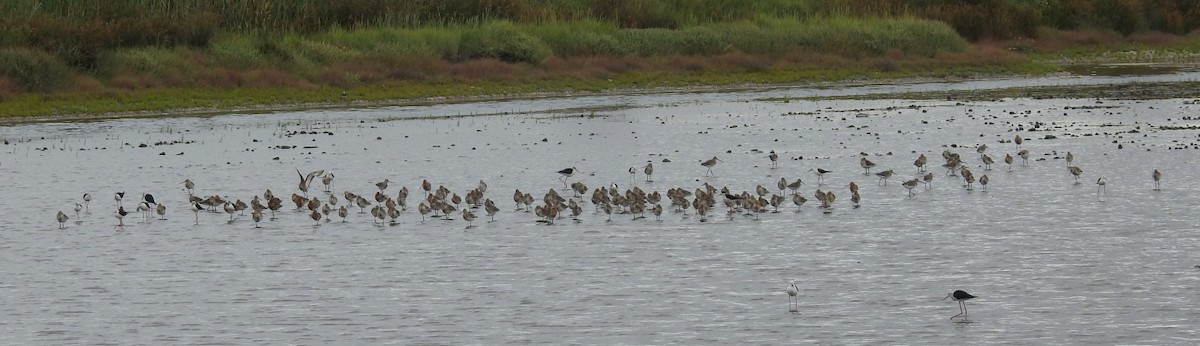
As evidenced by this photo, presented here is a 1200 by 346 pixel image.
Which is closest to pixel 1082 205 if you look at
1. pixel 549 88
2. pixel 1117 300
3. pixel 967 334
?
pixel 1117 300

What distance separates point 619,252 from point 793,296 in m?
4.35

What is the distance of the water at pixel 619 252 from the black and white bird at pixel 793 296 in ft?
0.66

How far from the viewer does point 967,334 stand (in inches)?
636

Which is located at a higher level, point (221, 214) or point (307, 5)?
point (307, 5)

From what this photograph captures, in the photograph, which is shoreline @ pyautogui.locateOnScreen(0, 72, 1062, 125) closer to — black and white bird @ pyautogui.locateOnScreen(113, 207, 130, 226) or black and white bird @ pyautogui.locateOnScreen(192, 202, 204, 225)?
black and white bird @ pyautogui.locateOnScreen(192, 202, 204, 225)

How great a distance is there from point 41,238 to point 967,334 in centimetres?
1407

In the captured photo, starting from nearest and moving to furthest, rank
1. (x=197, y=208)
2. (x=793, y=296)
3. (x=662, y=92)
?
(x=793, y=296) < (x=197, y=208) < (x=662, y=92)

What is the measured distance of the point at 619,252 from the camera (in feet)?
70.5

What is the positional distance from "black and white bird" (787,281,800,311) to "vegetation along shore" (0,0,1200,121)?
114 ft

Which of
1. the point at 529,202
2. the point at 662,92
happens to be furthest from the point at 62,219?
the point at 662,92

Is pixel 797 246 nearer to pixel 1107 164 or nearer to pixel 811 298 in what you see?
pixel 811 298

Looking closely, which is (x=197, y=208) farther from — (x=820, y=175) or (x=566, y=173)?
(x=820, y=175)

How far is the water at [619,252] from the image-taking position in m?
17.0

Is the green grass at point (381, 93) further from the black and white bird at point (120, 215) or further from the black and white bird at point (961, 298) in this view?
the black and white bird at point (961, 298)
